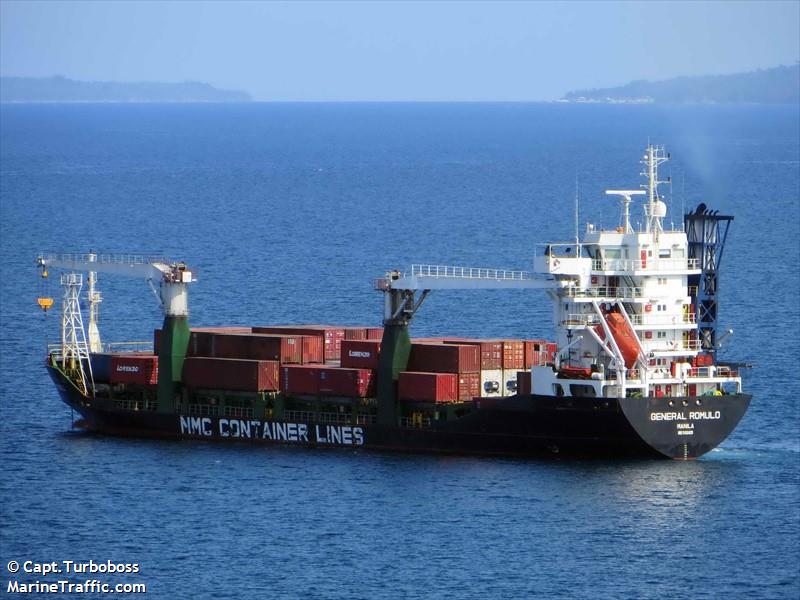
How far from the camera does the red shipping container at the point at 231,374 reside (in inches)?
3767

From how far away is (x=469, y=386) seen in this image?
92.3 meters

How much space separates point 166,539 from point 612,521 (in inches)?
628

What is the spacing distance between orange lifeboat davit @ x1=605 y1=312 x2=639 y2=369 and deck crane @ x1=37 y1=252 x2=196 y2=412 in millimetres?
20298

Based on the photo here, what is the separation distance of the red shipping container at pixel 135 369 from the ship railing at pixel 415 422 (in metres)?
12.8

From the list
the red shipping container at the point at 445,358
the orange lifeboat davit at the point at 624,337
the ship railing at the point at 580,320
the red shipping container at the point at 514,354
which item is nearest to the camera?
the orange lifeboat davit at the point at 624,337

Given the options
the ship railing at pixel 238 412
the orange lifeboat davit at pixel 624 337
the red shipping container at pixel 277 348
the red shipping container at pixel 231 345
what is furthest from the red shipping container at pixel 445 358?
the ship railing at pixel 238 412

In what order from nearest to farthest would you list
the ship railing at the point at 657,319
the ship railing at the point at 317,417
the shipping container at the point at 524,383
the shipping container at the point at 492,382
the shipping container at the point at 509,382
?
the ship railing at the point at 657,319 < the shipping container at the point at 524,383 < the shipping container at the point at 492,382 < the shipping container at the point at 509,382 < the ship railing at the point at 317,417

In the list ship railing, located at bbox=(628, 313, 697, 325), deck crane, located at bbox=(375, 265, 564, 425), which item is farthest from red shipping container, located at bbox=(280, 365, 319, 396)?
ship railing, located at bbox=(628, 313, 697, 325)

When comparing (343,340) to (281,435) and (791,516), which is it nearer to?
(281,435)

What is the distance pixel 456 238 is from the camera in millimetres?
174500

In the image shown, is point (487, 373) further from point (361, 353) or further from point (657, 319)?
point (657, 319)

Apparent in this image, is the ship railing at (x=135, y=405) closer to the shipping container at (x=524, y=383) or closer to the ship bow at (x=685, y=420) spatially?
the shipping container at (x=524, y=383)

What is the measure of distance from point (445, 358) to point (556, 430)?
21.2 ft

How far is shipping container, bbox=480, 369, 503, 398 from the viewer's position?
92.9 m
